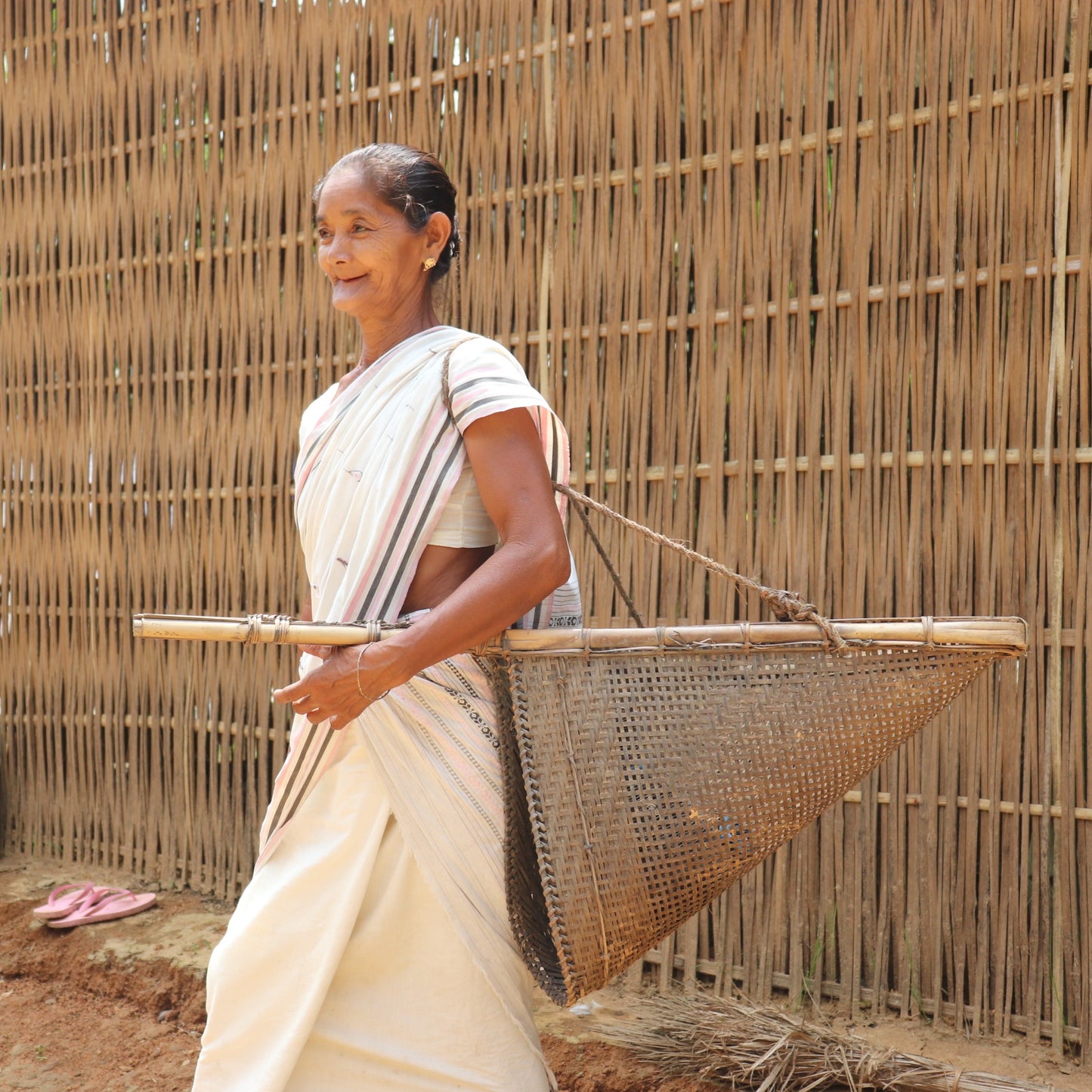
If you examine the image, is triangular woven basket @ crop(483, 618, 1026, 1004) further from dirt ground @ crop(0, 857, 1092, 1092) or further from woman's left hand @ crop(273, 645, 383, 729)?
dirt ground @ crop(0, 857, 1092, 1092)

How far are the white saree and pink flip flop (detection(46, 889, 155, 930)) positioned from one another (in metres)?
1.99

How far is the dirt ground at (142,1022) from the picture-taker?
7.79ft

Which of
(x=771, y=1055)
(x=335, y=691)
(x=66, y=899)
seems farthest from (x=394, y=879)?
(x=66, y=899)

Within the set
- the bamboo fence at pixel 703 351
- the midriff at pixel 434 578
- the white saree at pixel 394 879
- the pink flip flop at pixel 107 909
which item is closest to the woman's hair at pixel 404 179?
the white saree at pixel 394 879

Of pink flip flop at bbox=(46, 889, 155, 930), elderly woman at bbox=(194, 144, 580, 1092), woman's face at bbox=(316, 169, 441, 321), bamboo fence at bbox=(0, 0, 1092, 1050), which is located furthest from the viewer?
pink flip flop at bbox=(46, 889, 155, 930)

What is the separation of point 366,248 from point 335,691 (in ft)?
2.08

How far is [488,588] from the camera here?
150cm

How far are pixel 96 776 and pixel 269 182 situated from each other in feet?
6.32

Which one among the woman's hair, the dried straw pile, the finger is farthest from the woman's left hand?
the dried straw pile

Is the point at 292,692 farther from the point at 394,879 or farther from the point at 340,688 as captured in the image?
the point at 394,879

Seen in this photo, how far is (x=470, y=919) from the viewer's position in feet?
5.20

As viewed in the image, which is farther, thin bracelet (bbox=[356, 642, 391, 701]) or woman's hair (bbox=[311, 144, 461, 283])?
woman's hair (bbox=[311, 144, 461, 283])

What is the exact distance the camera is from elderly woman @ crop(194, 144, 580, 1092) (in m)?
1.57

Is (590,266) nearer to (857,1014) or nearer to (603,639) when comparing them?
(603,639)
